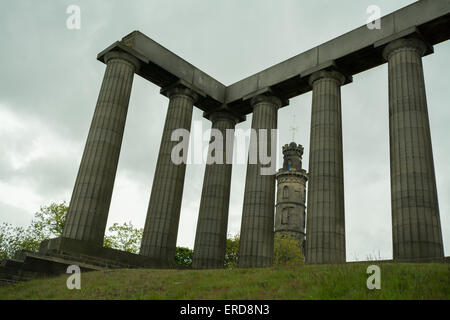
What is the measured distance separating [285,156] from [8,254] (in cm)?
8243

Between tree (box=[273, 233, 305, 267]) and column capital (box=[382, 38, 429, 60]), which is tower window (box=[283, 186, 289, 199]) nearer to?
tree (box=[273, 233, 305, 267])

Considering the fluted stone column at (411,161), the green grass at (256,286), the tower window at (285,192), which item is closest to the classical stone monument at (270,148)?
the fluted stone column at (411,161)

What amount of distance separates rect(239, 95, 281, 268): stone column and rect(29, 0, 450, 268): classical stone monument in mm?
90

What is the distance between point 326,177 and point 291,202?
8678cm

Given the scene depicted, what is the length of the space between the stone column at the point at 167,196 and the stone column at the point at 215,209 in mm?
3607

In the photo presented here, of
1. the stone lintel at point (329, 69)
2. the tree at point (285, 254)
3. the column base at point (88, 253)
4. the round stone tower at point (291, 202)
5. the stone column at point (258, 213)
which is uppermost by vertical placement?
the round stone tower at point (291, 202)

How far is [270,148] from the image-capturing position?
127ft

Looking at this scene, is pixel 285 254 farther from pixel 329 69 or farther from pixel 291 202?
pixel 329 69

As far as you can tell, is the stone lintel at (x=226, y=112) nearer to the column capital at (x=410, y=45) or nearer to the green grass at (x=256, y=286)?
the column capital at (x=410, y=45)

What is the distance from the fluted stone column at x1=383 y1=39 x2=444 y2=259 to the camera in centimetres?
2641

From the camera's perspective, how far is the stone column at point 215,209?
38.1 meters

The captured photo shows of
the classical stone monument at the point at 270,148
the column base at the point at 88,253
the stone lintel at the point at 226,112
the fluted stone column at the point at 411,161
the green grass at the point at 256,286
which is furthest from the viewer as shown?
the stone lintel at the point at 226,112

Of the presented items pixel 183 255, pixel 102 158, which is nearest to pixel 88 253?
pixel 102 158

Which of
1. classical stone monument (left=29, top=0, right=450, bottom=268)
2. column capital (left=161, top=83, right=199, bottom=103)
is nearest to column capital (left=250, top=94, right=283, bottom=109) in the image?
classical stone monument (left=29, top=0, right=450, bottom=268)
